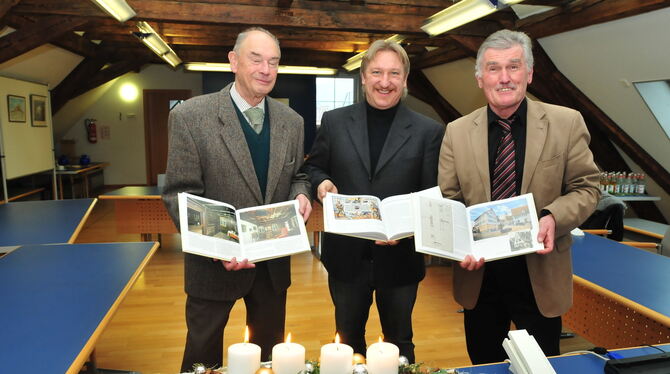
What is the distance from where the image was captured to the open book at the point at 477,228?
160cm

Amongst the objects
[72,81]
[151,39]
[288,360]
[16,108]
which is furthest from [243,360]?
[72,81]

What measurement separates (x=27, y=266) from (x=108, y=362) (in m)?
1.14

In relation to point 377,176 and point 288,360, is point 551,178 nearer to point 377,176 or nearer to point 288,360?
point 377,176

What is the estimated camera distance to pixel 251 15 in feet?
17.2

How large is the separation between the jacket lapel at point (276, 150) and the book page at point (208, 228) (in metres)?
0.22

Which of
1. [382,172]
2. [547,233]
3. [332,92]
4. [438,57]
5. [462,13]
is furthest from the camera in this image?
[332,92]

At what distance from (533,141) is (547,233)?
339 mm

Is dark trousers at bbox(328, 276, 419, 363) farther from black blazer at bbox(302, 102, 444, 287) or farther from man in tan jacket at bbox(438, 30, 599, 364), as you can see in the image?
man in tan jacket at bbox(438, 30, 599, 364)

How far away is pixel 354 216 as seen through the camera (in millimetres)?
1751

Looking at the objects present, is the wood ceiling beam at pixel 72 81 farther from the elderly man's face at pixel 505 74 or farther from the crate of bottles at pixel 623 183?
the elderly man's face at pixel 505 74

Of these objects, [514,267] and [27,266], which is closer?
[514,267]

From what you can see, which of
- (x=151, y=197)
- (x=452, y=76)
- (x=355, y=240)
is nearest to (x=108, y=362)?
(x=355, y=240)

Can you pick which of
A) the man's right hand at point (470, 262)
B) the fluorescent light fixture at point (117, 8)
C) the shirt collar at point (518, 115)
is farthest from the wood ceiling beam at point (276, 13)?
the man's right hand at point (470, 262)

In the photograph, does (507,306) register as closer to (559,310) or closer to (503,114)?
(559,310)
